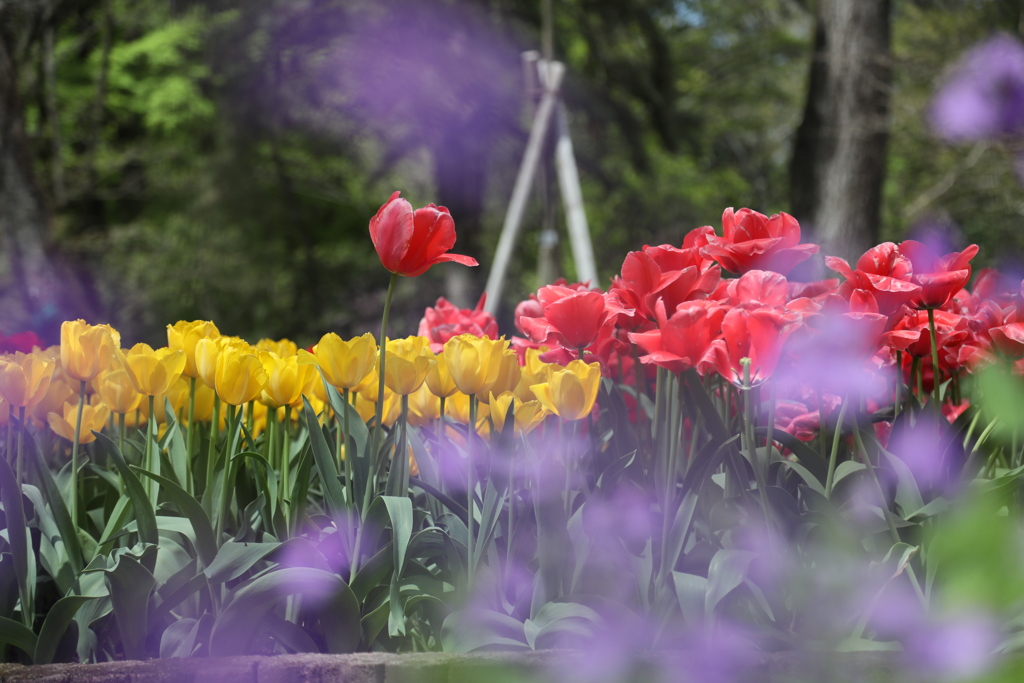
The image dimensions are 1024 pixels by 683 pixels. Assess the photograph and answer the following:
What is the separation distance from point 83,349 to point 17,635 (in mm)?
306

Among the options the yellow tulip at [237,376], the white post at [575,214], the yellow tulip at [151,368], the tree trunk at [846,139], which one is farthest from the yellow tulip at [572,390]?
the tree trunk at [846,139]

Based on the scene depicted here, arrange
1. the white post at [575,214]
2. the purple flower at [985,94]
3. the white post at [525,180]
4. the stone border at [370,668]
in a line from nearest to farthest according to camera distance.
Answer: the stone border at [370,668]
the white post at [525,180]
the white post at [575,214]
the purple flower at [985,94]

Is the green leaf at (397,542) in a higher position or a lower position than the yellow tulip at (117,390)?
lower

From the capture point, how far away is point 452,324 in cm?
143

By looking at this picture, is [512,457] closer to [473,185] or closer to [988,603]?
[988,603]

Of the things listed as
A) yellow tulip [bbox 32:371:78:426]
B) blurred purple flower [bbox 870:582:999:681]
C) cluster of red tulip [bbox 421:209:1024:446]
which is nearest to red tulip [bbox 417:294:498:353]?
cluster of red tulip [bbox 421:209:1024:446]

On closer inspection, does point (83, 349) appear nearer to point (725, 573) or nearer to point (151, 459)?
point (151, 459)

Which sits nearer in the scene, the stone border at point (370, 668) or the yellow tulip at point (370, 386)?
the stone border at point (370, 668)

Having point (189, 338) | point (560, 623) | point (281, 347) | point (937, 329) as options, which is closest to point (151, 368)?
point (189, 338)

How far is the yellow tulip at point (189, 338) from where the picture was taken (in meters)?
0.99

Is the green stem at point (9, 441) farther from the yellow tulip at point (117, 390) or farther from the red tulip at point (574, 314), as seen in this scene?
the red tulip at point (574, 314)

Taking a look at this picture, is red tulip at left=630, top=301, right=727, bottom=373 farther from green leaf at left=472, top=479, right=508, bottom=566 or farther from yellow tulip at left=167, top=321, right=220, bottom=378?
yellow tulip at left=167, top=321, right=220, bottom=378

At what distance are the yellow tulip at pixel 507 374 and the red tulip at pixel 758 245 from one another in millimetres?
267

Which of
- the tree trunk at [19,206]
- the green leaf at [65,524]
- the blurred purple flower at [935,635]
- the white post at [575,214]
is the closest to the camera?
the blurred purple flower at [935,635]
